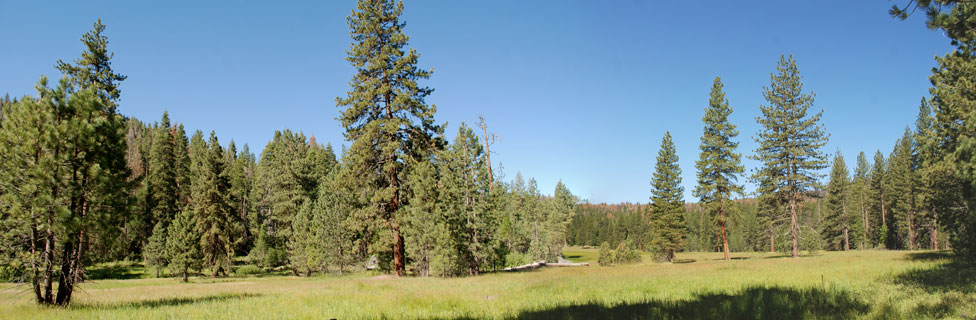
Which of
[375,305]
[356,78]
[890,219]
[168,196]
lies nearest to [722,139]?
[356,78]

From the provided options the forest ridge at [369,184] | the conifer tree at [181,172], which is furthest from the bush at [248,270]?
the conifer tree at [181,172]

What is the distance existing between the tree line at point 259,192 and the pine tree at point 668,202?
1401 centimetres

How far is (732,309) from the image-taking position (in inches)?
368

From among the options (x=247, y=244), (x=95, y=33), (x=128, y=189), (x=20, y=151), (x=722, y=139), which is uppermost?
(x=95, y=33)

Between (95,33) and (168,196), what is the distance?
34047 millimetres

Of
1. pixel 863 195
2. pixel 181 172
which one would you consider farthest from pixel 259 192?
pixel 863 195

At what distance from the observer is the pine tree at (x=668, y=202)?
174 ft

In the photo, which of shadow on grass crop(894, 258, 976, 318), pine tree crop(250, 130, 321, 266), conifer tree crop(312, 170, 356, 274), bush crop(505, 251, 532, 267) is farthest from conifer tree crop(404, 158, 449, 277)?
pine tree crop(250, 130, 321, 266)

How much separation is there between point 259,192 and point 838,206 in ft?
280

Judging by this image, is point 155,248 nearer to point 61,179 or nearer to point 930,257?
point 61,179

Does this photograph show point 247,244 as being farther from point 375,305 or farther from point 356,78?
point 375,305

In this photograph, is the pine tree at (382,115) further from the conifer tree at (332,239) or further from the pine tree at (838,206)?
the pine tree at (838,206)

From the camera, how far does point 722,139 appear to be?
39.6m

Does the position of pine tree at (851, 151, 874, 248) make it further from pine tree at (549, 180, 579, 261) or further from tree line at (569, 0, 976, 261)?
pine tree at (549, 180, 579, 261)
